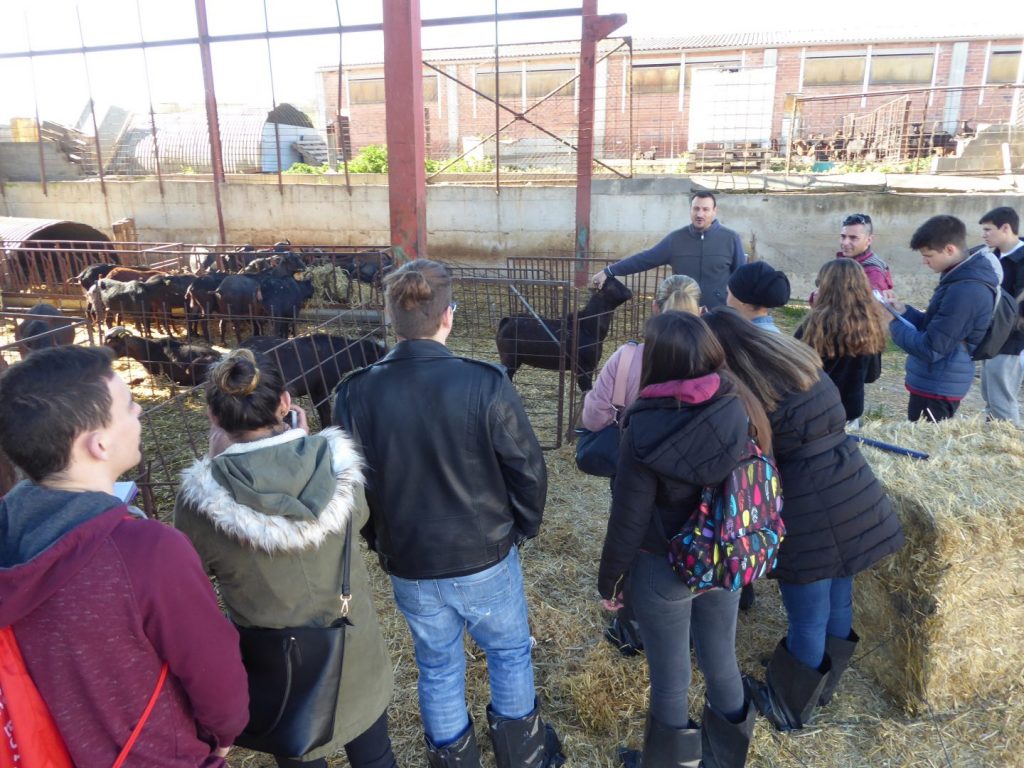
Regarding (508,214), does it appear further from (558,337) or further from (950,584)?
(950,584)

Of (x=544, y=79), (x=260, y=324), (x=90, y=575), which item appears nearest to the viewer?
(x=90, y=575)

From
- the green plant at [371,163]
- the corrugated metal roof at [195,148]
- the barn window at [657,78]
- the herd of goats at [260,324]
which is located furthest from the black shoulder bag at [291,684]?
the barn window at [657,78]

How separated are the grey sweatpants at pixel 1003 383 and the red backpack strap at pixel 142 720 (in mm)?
4795

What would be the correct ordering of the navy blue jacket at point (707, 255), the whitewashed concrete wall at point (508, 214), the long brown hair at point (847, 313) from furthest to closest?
the whitewashed concrete wall at point (508, 214) → the navy blue jacket at point (707, 255) → the long brown hair at point (847, 313)

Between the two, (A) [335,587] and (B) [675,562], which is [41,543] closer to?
(A) [335,587]

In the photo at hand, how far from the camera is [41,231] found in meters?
10.8

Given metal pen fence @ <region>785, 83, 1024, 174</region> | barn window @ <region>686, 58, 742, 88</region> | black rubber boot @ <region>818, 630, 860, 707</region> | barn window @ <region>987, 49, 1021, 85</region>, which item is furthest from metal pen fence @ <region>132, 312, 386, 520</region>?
barn window @ <region>987, 49, 1021, 85</region>

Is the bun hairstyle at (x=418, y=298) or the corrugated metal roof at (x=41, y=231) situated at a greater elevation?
the bun hairstyle at (x=418, y=298)

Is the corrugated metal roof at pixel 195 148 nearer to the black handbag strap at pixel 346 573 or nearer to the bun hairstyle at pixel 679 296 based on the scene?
the bun hairstyle at pixel 679 296

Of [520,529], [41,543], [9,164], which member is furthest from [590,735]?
[9,164]

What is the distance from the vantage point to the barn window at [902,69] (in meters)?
26.2

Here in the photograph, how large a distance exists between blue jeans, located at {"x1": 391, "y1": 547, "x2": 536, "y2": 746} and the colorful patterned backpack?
0.57 metres

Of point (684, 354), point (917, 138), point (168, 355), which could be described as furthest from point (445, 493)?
point (917, 138)

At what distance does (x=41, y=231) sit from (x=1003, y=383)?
1290 centimetres
